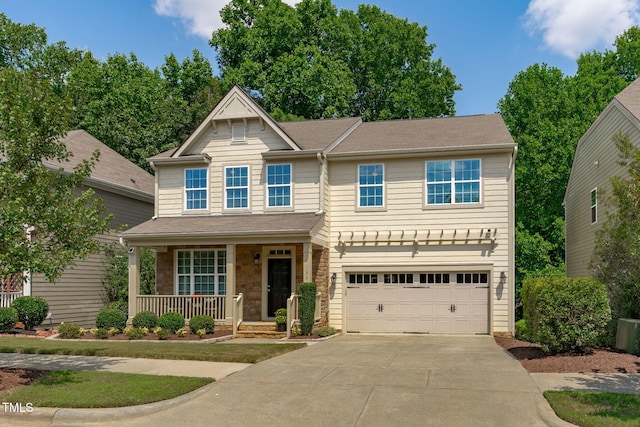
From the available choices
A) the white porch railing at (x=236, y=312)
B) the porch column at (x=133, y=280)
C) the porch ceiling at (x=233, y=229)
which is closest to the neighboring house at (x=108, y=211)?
the porch column at (x=133, y=280)

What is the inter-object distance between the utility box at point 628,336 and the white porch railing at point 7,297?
1781 cm

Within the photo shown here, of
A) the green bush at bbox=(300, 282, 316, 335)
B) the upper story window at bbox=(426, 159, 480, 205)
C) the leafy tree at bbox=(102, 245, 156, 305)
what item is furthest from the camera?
the leafy tree at bbox=(102, 245, 156, 305)

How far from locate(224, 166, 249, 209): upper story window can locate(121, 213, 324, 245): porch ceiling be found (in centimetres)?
50

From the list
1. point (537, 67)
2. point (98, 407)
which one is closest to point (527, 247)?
point (537, 67)

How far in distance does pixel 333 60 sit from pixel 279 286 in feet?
71.0

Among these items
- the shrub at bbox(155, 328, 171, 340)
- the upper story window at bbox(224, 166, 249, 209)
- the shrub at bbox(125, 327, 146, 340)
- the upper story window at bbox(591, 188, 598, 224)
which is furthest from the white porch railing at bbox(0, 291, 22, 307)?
the upper story window at bbox(591, 188, 598, 224)

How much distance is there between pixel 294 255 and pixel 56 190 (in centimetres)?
1122

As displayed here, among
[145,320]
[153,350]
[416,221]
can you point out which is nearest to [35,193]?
[153,350]

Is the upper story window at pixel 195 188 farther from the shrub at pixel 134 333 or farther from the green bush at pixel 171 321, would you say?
the shrub at pixel 134 333

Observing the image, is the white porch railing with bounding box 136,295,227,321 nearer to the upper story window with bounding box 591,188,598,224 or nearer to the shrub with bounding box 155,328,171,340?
the shrub with bounding box 155,328,171,340

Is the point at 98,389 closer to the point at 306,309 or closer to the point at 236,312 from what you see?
the point at 306,309

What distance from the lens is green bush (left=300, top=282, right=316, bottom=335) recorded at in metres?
18.9

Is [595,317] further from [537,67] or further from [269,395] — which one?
[537,67]

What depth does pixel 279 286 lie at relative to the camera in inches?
852
